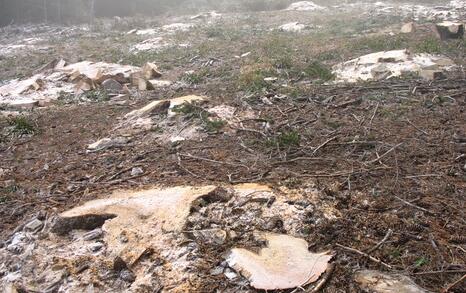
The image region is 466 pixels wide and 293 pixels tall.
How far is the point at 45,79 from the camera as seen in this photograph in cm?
923

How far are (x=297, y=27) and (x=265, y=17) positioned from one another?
3722 millimetres

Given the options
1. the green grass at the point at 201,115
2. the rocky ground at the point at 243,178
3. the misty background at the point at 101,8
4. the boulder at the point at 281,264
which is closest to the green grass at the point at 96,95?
the rocky ground at the point at 243,178

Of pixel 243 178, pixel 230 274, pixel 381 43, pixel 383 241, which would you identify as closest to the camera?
pixel 230 274

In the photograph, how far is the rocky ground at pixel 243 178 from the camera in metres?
2.80

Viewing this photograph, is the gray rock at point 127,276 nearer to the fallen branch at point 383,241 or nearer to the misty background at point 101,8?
the fallen branch at point 383,241

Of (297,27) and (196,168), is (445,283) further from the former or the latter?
(297,27)

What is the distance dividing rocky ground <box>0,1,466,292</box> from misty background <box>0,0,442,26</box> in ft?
38.6

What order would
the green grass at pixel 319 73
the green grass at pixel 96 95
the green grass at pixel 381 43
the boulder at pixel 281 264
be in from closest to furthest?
the boulder at pixel 281 264, the green grass at pixel 319 73, the green grass at pixel 96 95, the green grass at pixel 381 43

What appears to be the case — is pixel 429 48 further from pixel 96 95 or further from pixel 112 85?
pixel 96 95

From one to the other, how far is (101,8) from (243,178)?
770 inches

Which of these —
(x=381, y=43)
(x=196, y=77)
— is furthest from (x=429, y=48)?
(x=196, y=77)

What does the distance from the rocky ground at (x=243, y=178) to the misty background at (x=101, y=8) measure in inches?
463

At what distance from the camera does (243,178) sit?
392cm

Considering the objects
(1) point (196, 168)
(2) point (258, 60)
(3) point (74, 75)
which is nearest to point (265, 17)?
(2) point (258, 60)
